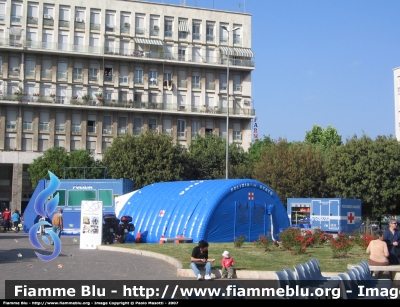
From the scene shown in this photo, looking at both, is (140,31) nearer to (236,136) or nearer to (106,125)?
(106,125)

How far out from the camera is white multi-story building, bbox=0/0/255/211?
70125mm

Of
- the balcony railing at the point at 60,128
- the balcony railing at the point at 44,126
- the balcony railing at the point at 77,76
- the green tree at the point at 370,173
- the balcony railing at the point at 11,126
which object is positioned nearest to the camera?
the green tree at the point at 370,173

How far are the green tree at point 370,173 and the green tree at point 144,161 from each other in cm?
1627

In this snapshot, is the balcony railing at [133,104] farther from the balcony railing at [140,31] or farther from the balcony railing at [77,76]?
the balcony railing at [140,31]

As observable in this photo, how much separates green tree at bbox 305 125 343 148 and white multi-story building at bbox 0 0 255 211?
15201 millimetres

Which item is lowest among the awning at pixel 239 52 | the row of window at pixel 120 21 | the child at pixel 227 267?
the child at pixel 227 267

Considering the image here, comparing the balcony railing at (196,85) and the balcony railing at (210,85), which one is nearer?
the balcony railing at (196,85)

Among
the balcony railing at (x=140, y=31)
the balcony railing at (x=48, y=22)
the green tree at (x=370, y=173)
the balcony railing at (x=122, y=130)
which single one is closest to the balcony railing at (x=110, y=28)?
the balcony railing at (x=140, y=31)

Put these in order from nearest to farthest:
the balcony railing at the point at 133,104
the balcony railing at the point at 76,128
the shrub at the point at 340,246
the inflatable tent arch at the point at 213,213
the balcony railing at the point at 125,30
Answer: the shrub at the point at 340,246 < the inflatable tent arch at the point at 213,213 < the balcony railing at the point at 133,104 < the balcony railing at the point at 76,128 < the balcony railing at the point at 125,30

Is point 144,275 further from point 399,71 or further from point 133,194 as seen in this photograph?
point 399,71

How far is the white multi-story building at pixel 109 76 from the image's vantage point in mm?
70125

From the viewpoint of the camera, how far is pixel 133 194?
125ft

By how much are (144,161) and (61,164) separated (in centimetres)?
923

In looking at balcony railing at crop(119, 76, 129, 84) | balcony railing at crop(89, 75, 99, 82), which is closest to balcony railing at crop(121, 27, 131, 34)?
balcony railing at crop(119, 76, 129, 84)
